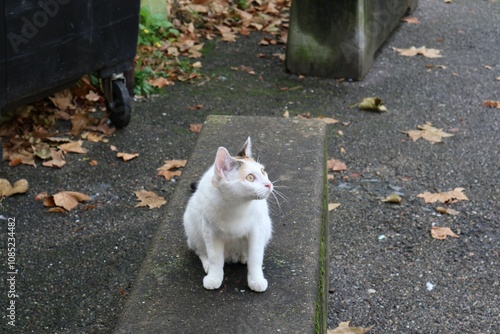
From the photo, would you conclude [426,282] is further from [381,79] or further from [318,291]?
[381,79]

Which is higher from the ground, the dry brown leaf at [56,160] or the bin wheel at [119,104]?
the bin wheel at [119,104]

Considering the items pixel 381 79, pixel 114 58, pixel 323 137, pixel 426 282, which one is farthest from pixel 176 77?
pixel 426 282

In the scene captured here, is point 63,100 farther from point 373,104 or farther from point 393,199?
point 393,199

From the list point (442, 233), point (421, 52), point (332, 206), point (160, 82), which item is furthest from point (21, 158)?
point (421, 52)

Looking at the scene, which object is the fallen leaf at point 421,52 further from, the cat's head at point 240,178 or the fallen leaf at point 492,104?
the cat's head at point 240,178

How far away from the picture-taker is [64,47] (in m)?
4.77

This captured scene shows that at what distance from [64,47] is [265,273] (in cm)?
247

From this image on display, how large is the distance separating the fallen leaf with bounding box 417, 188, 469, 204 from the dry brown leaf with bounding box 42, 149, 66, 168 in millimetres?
2343

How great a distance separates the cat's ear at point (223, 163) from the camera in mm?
2623

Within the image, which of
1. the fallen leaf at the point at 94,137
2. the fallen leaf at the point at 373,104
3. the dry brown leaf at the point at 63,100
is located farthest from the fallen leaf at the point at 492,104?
the dry brown leaf at the point at 63,100

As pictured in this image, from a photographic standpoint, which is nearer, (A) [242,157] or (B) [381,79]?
(A) [242,157]

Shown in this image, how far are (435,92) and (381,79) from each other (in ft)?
1.62

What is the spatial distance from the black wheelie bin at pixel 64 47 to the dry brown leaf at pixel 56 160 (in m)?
0.39

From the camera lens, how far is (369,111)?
6.03 metres
